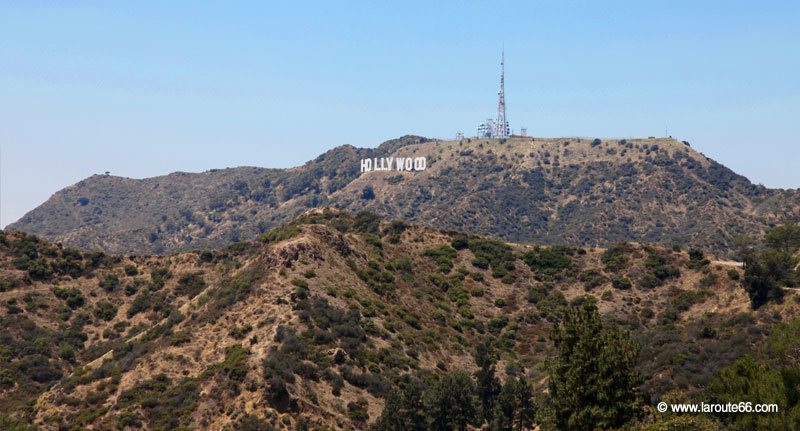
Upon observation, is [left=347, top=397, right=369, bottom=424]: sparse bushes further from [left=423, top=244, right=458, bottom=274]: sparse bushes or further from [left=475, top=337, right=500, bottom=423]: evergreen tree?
[left=423, top=244, right=458, bottom=274]: sparse bushes

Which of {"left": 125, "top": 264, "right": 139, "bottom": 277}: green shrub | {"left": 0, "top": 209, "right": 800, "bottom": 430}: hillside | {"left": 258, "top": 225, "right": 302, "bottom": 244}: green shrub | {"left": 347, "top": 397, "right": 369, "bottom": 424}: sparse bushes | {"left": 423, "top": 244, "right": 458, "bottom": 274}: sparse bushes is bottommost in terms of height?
{"left": 347, "top": 397, "right": 369, "bottom": 424}: sparse bushes

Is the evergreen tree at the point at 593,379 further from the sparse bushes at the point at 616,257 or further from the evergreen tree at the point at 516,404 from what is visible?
the sparse bushes at the point at 616,257

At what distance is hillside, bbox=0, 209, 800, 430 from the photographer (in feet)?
286

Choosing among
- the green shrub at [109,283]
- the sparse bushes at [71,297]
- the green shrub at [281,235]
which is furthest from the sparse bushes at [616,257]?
the sparse bushes at [71,297]

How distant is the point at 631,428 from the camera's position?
56.8 meters

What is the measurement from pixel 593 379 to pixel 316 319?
1815 inches

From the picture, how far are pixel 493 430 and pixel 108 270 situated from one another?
79.4 m

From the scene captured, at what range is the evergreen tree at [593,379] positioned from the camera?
60.7 meters

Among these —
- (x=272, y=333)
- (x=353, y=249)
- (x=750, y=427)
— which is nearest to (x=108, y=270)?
(x=353, y=249)

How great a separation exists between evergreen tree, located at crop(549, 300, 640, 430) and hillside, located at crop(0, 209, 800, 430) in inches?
981

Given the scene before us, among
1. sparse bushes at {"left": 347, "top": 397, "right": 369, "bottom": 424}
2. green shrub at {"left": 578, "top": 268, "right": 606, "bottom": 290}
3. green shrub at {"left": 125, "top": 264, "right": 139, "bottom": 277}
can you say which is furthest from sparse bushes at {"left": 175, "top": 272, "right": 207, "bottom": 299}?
green shrub at {"left": 578, "top": 268, "right": 606, "bottom": 290}

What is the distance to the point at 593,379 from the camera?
6156 cm

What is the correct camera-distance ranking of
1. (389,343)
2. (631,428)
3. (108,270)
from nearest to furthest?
(631,428) → (389,343) → (108,270)

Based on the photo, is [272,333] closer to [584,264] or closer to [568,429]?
[568,429]
